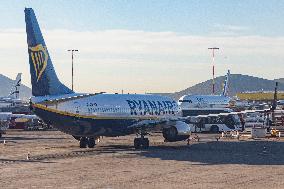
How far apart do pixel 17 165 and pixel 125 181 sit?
33.8ft

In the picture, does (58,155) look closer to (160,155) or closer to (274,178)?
(160,155)

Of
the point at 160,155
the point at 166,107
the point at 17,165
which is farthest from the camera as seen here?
the point at 166,107

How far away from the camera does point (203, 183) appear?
26609mm

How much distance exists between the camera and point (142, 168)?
32.7 metres

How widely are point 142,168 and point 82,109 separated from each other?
13093mm

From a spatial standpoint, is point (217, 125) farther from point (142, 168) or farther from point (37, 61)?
point (142, 168)

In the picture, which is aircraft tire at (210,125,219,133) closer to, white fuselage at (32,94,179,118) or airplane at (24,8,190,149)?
white fuselage at (32,94,179,118)

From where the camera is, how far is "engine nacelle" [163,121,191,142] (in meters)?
49.2

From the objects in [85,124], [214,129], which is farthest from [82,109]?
[214,129]

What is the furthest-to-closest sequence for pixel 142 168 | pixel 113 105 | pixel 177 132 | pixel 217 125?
pixel 217 125 → pixel 177 132 → pixel 113 105 → pixel 142 168

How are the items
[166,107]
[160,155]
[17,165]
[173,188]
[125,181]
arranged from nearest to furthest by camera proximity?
[173,188]
[125,181]
[17,165]
[160,155]
[166,107]

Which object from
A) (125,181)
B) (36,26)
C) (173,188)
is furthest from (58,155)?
(173,188)

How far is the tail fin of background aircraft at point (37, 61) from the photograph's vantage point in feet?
143

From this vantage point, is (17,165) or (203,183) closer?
(203,183)
